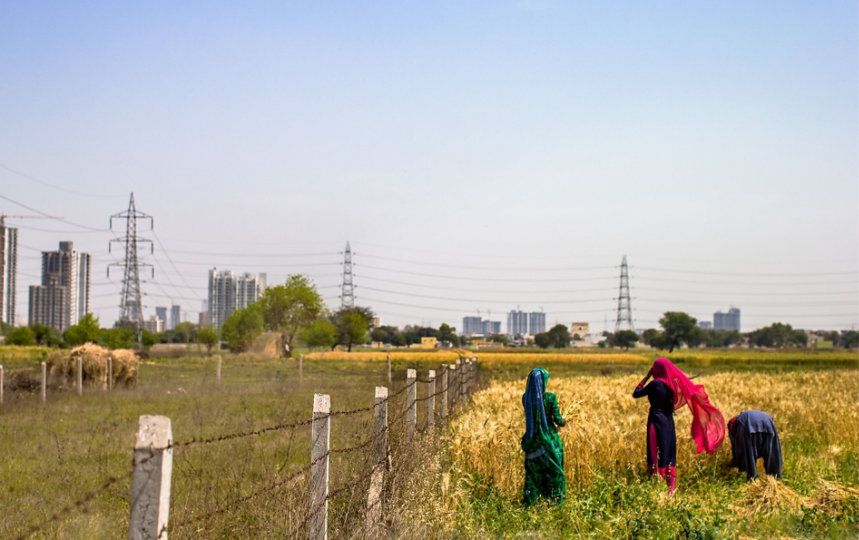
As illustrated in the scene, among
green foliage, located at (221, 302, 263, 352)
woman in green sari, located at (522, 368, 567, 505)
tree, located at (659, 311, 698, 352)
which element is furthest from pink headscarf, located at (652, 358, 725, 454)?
tree, located at (659, 311, 698, 352)

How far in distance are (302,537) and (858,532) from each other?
6392 millimetres

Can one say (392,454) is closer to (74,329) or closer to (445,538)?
(445,538)

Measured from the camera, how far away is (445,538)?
280 inches

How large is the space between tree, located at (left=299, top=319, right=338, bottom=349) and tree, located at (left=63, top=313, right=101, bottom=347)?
40798 mm

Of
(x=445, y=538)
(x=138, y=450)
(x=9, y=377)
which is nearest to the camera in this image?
(x=138, y=450)

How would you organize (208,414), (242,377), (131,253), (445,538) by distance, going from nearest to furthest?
1. (445,538)
2. (208,414)
3. (242,377)
4. (131,253)

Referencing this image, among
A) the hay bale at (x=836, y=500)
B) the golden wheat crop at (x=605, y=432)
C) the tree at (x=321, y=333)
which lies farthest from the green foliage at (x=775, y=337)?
the hay bale at (x=836, y=500)

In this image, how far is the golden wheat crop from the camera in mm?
10492

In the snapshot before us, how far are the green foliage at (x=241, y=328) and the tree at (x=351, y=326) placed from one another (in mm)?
12800

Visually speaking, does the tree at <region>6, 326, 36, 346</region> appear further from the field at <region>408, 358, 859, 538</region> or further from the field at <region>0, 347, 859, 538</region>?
the field at <region>408, 358, 859, 538</region>

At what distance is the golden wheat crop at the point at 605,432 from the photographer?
10492 millimetres

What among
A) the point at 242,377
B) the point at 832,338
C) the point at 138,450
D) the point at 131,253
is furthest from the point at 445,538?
the point at 832,338

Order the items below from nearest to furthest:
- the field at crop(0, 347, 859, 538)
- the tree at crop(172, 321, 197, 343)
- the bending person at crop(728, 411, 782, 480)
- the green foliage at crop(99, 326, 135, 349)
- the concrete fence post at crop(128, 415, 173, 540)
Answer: the concrete fence post at crop(128, 415, 173, 540) → the field at crop(0, 347, 859, 538) → the bending person at crop(728, 411, 782, 480) → the green foliage at crop(99, 326, 135, 349) → the tree at crop(172, 321, 197, 343)

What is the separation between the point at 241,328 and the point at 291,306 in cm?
949
